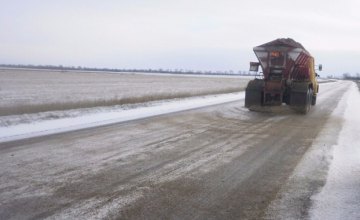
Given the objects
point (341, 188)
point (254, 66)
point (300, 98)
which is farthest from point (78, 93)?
point (341, 188)

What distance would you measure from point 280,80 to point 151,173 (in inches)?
551

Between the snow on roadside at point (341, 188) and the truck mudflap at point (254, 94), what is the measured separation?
938 cm

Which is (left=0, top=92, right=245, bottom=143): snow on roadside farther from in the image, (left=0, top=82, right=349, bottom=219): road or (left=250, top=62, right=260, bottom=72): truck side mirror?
(left=250, top=62, right=260, bottom=72): truck side mirror

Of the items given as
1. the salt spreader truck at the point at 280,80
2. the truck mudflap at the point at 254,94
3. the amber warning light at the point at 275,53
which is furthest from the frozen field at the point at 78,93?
the amber warning light at the point at 275,53

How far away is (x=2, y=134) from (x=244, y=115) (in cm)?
985

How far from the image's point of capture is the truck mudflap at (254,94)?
68.4 feet

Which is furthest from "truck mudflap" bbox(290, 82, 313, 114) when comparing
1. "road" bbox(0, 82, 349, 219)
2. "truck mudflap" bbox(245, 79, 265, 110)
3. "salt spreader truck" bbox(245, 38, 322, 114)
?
"road" bbox(0, 82, 349, 219)

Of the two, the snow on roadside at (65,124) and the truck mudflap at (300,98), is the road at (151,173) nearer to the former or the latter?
the snow on roadside at (65,124)

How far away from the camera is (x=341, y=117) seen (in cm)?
1850

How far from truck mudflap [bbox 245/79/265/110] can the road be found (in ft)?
23.7

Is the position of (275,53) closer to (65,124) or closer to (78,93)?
(65,124)

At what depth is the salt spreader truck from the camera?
20.2 m

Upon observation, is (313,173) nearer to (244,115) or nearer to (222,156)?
(222,156)

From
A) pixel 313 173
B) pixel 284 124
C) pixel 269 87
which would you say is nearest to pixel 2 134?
pixel 313 173
